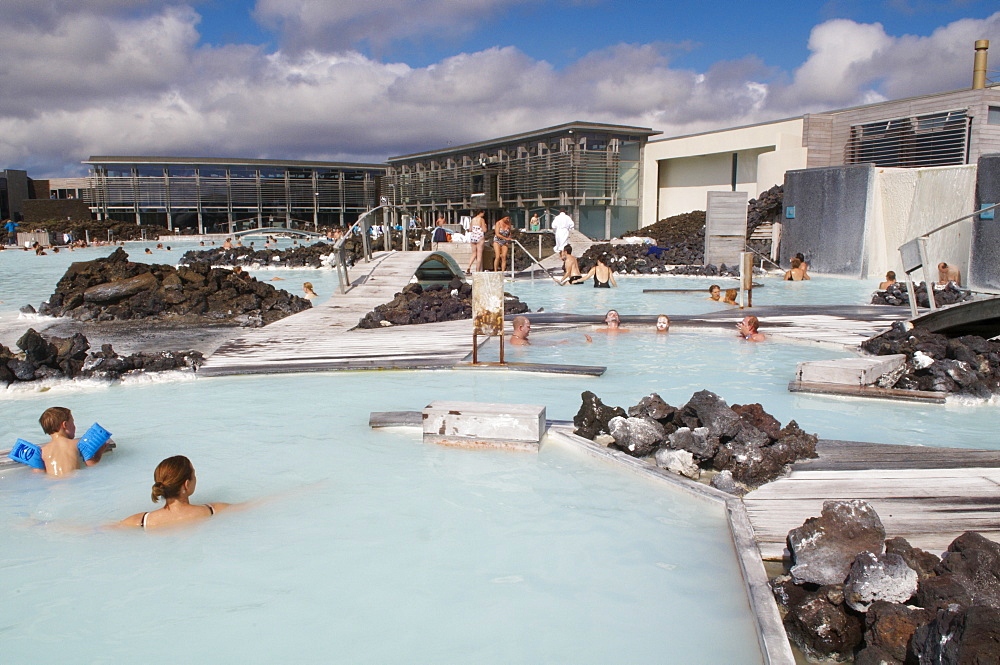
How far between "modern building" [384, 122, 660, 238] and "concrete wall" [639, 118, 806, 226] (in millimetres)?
904

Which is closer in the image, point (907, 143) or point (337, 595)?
point (337, 595)

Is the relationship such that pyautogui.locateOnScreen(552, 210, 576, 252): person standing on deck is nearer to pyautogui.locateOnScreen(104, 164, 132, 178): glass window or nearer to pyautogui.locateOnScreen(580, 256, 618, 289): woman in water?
pyautogui.locateOnScreen(580, 256, 618, 289): woman in water

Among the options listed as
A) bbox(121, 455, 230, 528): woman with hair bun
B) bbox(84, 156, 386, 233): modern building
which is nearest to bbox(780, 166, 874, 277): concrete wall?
bbox(121, 455, 230, 528): woman with hair bun

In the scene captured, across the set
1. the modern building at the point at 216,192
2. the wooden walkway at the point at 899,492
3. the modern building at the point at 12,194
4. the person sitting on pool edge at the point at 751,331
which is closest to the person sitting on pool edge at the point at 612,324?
the person sitting on pool edge at the point at 751,331

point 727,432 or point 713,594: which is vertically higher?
point 727,432

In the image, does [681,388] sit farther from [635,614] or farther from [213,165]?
[213,165]

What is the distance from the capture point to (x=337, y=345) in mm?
8875

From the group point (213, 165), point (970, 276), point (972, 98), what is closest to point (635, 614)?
point (970, 276)

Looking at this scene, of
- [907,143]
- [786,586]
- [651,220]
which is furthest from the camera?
[651,220]

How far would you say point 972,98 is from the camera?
20062 millimetres

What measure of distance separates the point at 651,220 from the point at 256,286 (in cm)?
2464

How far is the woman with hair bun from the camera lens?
4.07m

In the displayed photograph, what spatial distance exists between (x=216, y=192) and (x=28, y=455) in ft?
156

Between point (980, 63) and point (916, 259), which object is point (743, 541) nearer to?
point (916, 259)
